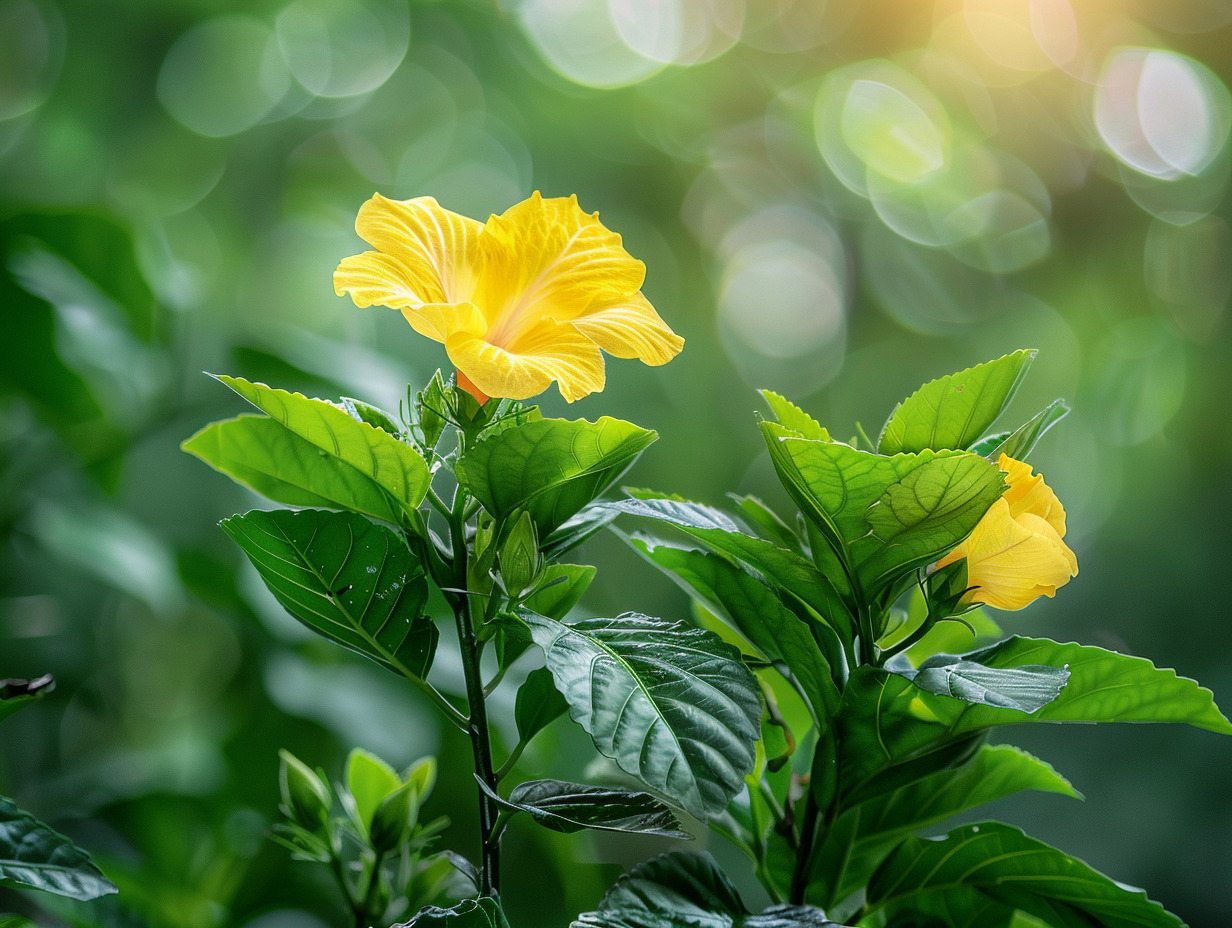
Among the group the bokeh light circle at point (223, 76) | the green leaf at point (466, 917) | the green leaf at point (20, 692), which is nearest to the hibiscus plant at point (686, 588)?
the green leaf at point (466, 917)

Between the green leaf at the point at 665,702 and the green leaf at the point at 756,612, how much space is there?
0.15 ft

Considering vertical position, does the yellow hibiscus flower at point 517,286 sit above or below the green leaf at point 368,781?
above

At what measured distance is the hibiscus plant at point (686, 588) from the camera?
0.33 m

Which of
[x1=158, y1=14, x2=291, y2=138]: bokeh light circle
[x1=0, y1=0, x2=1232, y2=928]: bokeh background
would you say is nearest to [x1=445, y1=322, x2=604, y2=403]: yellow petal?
[x1=0, y1=0, x2=1232, y2=928]: bokeh background

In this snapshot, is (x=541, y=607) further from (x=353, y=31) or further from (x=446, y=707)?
(x=353, y=31)

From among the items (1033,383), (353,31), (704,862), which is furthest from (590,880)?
(353,31)

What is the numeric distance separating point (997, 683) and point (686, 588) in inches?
6.6

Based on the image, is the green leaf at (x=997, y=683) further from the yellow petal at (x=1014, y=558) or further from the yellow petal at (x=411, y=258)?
the yellow petal at (x=411, y=258)

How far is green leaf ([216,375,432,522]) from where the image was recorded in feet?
1.09

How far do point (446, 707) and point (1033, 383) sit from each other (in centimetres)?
196

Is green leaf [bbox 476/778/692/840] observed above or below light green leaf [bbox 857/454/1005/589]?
below

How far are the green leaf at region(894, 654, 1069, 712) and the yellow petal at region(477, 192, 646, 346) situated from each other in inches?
8.2

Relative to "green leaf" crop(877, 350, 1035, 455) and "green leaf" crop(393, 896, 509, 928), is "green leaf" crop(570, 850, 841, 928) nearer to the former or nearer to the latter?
"green leaf" crop(393, 896, 509, 928)

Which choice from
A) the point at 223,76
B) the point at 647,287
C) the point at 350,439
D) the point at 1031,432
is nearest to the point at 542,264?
the point at 350,439
